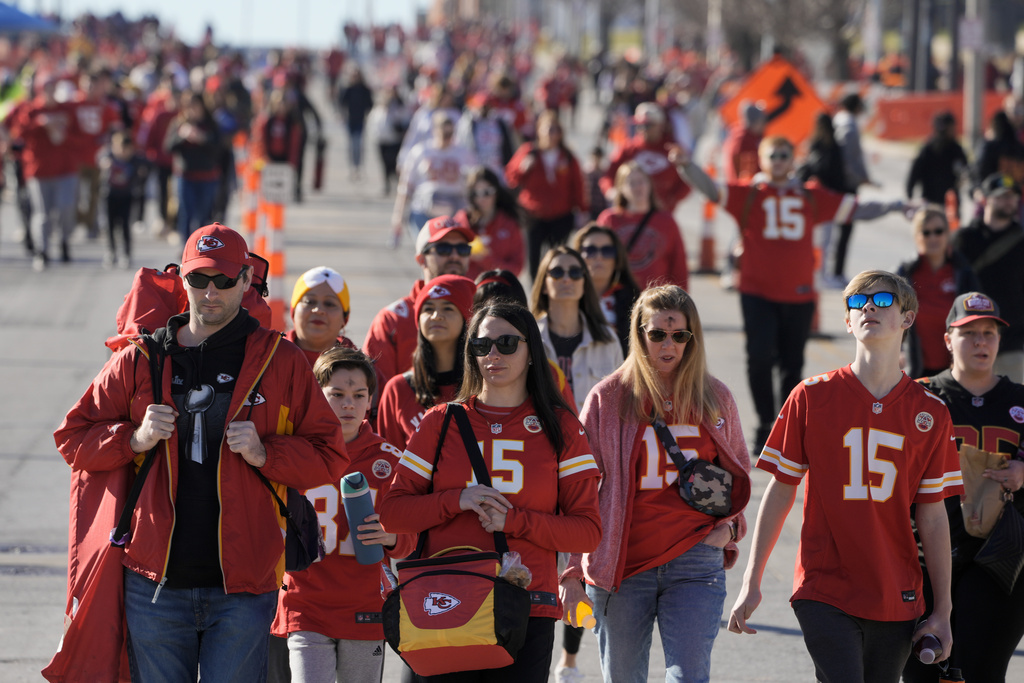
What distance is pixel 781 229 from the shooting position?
987cm

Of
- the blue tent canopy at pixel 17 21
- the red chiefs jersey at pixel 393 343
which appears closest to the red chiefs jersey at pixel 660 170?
the red chiefs jersey at pixel 393 343

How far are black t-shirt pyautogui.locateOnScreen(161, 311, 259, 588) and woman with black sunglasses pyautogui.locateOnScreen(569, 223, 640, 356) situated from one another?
3.88m

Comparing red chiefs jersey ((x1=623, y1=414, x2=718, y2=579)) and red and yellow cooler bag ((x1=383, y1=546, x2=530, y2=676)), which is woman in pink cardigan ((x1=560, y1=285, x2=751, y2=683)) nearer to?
red chiefs jersey ((x1=623, y1=414, x2=718, y2=579))

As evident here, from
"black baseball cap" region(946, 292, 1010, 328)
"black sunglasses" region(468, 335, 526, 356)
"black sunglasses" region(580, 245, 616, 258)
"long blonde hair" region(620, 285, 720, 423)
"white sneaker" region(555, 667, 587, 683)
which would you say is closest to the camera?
"black sunglasses" region(468, 335, 526, 356)

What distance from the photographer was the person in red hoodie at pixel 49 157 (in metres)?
17.0

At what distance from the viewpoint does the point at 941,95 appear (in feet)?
111

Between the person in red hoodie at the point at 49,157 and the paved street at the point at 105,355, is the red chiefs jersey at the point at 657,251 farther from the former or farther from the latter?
the person in red hoodie at the point at 49,157

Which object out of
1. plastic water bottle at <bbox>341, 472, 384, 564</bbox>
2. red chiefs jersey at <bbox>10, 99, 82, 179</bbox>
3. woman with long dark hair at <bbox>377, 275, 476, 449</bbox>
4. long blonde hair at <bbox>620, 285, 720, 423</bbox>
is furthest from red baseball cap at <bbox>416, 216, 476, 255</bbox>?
red chiefs jersey at <bbox>10, 99, 82, 179</bbox>

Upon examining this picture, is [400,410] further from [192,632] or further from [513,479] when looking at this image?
[192,632]

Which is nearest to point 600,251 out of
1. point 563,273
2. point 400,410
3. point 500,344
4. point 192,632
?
point 563,273

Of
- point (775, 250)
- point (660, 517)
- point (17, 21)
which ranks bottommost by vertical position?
point (660, 517)

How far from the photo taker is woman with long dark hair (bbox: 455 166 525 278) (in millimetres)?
10125

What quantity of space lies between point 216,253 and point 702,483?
186cm

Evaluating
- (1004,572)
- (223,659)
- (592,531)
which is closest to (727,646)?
(1004,572)
